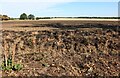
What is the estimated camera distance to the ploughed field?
1098 cm

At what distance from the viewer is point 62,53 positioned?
12.8 m

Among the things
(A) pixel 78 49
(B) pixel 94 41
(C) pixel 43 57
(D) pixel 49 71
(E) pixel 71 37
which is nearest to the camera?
(D) pixel 49 71

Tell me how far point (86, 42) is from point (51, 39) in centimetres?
193

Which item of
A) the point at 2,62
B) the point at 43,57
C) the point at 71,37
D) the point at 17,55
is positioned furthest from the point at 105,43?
the point at 2,62

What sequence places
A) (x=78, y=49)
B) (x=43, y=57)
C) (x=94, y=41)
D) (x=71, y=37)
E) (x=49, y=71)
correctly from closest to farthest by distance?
1. (x=49, y=71)
2. (x=43, y=57)
3. (x=78, y=49)
4. (x=94, y=41)
5. (x=71, y=37)

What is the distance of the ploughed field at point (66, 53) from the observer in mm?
10984

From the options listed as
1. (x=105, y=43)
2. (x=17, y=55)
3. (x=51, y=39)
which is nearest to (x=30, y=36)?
(x=51, y=39)

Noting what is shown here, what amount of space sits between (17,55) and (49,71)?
2245 millimetres

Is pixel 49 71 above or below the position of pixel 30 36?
below

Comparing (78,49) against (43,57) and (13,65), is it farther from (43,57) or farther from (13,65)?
(13,65)

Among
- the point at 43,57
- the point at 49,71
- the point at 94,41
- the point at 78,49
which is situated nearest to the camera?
the point at 49,71

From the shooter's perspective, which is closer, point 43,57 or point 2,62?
point 2,62

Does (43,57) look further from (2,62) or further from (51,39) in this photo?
(51,39)

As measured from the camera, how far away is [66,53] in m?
12.8
